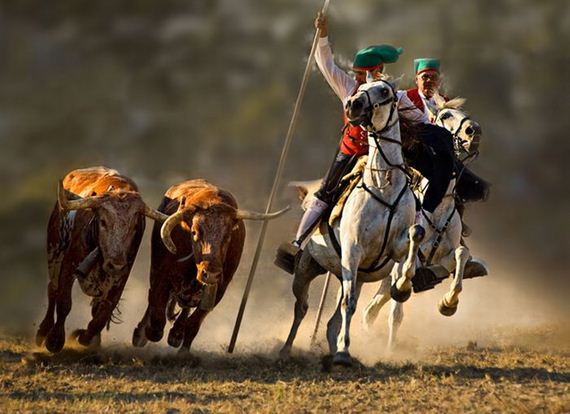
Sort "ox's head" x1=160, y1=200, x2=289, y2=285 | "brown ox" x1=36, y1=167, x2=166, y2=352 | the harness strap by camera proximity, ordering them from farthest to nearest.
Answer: the harness strap < "brown ox" x1=36, y1=167, x2=166, y2=352 < "ox's head" x1=160, y1=200, x2=289, y2=285

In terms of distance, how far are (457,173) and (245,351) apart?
3.33m

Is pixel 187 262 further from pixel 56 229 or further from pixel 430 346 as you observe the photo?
pixel 430 346

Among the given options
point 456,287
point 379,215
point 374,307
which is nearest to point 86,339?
point 379,215

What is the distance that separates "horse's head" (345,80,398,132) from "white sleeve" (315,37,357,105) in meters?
1.23

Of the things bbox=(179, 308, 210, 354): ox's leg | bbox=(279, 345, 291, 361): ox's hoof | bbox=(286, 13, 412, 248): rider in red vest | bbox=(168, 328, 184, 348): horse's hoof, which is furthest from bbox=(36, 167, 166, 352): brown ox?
bbox=(279, 345, 291, 361): ox's hoof

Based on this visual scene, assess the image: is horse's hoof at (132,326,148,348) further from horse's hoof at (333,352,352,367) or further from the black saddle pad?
the black saddle pad

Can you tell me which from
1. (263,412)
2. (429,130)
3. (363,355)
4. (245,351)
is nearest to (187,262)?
(245,351)

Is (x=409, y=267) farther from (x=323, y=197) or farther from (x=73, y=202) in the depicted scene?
(x=73, y=202)

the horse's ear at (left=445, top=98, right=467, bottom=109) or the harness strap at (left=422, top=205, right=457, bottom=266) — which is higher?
the horse's ear at (left=445, top=98, right=467, bottom=109)

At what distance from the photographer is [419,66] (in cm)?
1381

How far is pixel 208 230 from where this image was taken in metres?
12.6

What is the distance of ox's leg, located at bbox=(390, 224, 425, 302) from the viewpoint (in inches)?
441

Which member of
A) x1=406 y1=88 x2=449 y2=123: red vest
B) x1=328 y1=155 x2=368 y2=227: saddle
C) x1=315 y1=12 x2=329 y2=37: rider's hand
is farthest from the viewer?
x1=406 y1=88 x2=449 y2=123: red vest

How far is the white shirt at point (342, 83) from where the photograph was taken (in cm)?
1253
